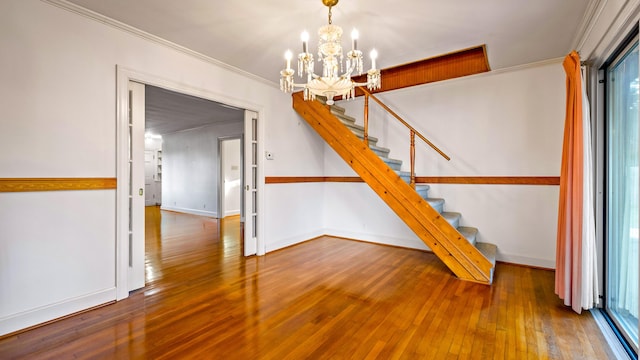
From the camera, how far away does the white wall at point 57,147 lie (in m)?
2.09

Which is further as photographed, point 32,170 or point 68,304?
point 68,304

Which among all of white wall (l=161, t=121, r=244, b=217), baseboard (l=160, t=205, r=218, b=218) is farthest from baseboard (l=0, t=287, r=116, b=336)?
baseboard (l=160, t=205, r=218, b=218)

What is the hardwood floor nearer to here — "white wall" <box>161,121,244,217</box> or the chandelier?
the chandelier

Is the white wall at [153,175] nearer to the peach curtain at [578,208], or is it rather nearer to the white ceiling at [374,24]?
the white ceiling at [374,24]

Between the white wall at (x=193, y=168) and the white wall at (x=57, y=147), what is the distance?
439cm

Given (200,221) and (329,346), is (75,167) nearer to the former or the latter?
(329,346)

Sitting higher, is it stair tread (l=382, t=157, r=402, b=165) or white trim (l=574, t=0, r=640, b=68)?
white trim (l=574, t=0, r=640, b=68)

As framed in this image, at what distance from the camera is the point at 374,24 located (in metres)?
2.65

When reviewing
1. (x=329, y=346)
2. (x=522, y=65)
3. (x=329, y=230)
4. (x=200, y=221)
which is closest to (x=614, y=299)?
(x=329, y=346)

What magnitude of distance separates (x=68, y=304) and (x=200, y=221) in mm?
4675

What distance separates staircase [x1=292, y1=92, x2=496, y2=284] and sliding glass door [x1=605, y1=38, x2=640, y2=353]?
97 centimetres

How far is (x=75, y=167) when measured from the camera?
239 centimetres

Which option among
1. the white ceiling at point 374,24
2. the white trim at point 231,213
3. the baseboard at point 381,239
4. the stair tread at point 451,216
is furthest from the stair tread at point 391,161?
the white trim at point 231,213

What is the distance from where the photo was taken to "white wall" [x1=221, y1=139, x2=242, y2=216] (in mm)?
7758
